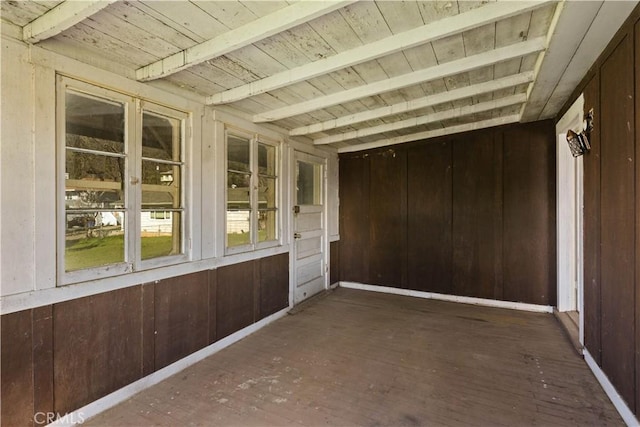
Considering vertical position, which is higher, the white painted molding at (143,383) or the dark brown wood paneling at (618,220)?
the dark brown wood paneling at (618,220)

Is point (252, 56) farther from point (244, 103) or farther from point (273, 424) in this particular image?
point (273, 424)

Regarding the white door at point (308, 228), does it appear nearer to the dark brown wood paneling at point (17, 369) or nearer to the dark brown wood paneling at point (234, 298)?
the dark brown wood paneling at point (234, 298)

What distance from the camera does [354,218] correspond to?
16.5 ft

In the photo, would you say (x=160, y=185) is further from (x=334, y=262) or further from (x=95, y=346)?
(x=334, y=262)

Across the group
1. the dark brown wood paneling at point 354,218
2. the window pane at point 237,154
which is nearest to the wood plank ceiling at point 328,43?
the window pane at point 237,154

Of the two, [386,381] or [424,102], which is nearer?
[386,381]

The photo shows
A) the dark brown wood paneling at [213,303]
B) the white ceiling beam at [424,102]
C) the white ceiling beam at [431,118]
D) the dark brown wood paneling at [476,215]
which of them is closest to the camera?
the white ceiling beam at [424,102]

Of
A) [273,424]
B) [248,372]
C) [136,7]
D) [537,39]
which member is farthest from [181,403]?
[537,39]

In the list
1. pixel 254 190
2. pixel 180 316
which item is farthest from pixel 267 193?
pixel 180 316

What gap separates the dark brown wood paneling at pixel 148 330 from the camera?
2229mm

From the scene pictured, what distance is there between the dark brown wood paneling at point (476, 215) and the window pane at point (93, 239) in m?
3.81

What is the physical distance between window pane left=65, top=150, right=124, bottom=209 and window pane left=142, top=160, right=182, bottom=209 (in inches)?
6.8

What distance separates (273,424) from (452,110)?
10.7ft

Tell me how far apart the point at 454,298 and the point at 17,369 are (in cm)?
428
